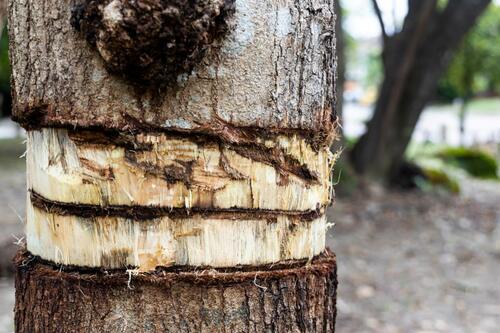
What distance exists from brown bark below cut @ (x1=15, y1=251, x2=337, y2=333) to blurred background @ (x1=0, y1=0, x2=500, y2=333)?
1.08ft

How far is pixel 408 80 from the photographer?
1016cm

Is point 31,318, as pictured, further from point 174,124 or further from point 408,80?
point 408,80

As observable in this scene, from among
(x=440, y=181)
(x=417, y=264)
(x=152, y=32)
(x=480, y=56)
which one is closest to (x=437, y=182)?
(x=440, y=181)

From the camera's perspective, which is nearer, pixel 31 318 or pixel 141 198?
pixel 141 198

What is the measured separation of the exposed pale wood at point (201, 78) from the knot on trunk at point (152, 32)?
0.11 ft

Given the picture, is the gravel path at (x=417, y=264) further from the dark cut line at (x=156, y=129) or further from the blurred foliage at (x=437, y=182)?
the dark cut line at (x=156, y=129)

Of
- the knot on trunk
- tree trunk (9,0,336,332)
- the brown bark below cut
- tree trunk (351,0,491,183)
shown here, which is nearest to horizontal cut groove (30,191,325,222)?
tree trunk (9,0,336,332)

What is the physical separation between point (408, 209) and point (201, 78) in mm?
8494

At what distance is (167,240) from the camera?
1.25 meters

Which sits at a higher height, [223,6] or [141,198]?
[223,6]

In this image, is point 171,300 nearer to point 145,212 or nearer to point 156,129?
point 145,212

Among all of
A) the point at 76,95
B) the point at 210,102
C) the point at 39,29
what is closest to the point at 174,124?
the point at 210,102

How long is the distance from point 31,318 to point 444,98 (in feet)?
126

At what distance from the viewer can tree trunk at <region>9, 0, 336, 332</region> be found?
1.23 metres
